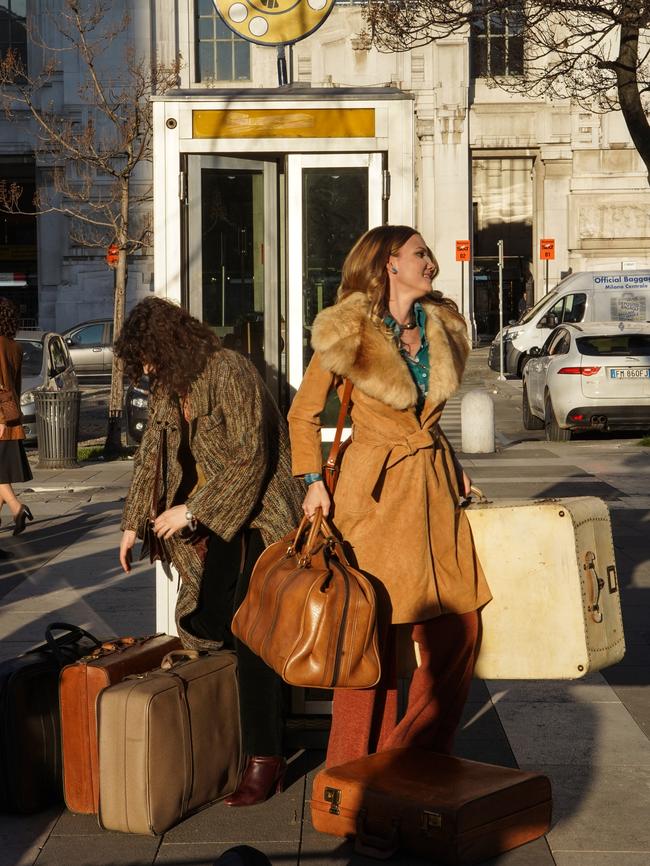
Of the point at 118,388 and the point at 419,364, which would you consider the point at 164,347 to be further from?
the point at 118,388

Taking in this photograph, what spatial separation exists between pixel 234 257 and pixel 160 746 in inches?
97.8

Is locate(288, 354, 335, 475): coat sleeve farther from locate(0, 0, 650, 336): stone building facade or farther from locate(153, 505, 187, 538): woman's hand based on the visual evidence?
locate(0, 0, 650, 336): stone building facade

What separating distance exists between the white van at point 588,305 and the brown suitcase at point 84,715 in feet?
77.8

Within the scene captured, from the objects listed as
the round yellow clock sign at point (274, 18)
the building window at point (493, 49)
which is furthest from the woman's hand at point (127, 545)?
the building window at point (493, 49)

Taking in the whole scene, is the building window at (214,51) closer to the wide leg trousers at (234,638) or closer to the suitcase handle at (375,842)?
the wide leg trousers at (234,638)

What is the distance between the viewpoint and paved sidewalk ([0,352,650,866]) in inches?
160

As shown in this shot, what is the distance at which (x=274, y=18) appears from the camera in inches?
284

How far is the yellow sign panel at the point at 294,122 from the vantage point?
216 inches

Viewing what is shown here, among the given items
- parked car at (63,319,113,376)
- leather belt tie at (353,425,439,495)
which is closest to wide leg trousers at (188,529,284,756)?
leather belt tie at (353,425,439,495)

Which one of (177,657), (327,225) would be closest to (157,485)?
(177,657)

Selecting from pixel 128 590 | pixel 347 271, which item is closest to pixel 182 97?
pixel 347 271

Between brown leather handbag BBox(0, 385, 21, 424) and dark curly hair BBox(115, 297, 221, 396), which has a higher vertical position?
dark curly hair BBox(115, 297, 221, 396)

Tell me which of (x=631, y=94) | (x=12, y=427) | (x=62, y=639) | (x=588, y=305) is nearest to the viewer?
(x=62, y=639)

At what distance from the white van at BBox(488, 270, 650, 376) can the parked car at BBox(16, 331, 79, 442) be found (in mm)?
11897
